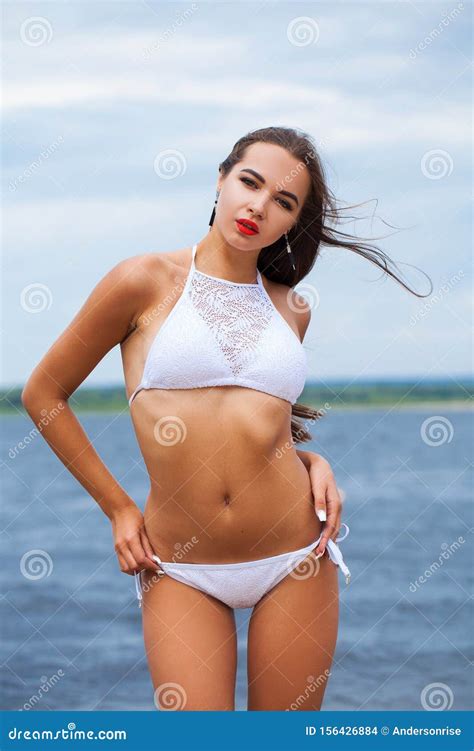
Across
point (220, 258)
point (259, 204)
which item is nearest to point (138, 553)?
point (220, 258)

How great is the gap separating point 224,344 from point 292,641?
0.89m

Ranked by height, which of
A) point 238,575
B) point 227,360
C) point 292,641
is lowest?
point 292,641

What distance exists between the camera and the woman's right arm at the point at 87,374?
10.4ft

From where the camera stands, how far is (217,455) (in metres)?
3.22

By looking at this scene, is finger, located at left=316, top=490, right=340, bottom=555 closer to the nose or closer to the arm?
the arm

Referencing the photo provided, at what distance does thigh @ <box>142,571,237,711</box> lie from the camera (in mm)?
3162

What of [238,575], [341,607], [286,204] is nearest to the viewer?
[238,575]

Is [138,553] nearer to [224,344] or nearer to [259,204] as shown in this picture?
[224,344]

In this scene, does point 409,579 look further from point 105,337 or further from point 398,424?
point 398,424

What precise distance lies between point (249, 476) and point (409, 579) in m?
10.9

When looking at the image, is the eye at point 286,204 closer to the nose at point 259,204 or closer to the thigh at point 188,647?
the nose at point 259,204

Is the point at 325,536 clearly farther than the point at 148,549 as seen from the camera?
Yes

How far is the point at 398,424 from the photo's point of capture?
59.8m

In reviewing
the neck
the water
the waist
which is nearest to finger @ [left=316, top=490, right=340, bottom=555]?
the waist
